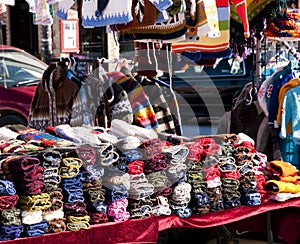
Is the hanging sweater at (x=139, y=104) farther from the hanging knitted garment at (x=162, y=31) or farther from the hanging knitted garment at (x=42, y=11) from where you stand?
the hanging knitted garment at (x=42, y=11)

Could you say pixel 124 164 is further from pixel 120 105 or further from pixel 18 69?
pixel 18 69

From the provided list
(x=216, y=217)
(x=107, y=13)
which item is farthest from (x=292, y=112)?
(x=107, y=13)

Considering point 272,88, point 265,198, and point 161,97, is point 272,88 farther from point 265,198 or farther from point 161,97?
point 265,198

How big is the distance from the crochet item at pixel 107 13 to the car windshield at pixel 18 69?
516 cm

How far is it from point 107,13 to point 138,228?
1.41m

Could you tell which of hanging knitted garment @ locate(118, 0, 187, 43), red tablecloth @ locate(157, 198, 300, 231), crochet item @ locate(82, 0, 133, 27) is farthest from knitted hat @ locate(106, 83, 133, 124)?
red tablecloth @ locate(157, 198, 300, 231)

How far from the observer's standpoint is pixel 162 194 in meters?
3.51

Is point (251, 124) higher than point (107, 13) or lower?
lower

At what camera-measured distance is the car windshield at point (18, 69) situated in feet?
30.1

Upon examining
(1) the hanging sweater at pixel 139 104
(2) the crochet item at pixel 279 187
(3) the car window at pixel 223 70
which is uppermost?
(1) the hanging sweater at pixel 139 104

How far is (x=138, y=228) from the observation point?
11.1 ft

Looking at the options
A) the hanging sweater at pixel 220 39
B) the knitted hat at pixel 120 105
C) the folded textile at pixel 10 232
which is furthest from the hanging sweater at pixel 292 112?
the folded textile at pixel 10 232

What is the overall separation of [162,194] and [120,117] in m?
1.30

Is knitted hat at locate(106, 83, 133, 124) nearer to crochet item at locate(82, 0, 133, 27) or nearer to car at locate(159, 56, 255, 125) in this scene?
crochet item at locate(82, 0, 133, 27)
